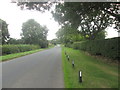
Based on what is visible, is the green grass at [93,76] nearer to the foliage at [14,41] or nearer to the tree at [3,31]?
the tree at [3,31]

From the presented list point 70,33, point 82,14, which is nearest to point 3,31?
point 70,33

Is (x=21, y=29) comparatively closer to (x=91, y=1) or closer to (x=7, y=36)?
(x=7, y=36)

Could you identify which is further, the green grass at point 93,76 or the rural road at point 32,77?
the rural road at point 32,77

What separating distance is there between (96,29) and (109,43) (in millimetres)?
15466

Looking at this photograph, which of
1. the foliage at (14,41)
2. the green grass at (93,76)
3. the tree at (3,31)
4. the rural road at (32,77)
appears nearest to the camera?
the green grass at (93,76)

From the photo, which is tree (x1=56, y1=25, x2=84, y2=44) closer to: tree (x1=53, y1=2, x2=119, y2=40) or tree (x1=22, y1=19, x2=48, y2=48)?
tree (x1=53, y1=2, x2=119, y2=40)

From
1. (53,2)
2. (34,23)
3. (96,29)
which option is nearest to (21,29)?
(34,23)

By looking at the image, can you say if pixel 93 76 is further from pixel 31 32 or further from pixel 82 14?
pixel 31 32

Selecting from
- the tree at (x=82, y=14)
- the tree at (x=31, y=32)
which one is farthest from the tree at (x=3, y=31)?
the tree at (x=82, y=14)

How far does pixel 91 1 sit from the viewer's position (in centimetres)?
907

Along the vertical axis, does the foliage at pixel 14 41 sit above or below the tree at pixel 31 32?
below

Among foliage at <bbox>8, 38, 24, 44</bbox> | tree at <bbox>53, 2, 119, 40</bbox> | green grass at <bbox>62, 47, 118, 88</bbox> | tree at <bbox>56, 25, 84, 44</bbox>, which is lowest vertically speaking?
green grass at <bbox>62, 47, 118, 88</bbox>

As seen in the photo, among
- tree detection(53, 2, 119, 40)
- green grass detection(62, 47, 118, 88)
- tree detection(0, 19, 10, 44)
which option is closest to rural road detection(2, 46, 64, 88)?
green grass detection(62, 47, 118, 88)

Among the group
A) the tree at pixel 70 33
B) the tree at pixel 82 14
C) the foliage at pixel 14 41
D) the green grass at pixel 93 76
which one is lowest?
the green grass at pixel 93 76
